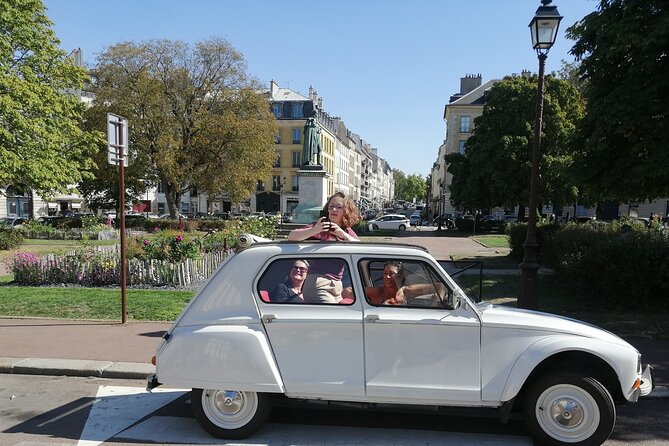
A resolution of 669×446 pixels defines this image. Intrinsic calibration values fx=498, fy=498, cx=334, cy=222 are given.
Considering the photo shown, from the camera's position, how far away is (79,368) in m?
5.97

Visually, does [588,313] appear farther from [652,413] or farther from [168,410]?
[168,410]

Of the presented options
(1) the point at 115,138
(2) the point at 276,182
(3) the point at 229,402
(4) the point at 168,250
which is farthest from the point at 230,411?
(2) the point at 276,182

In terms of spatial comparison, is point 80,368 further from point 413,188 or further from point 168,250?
point 413,188

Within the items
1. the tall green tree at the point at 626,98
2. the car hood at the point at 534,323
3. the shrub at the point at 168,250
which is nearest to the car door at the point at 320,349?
the car hood at the point at 534,323

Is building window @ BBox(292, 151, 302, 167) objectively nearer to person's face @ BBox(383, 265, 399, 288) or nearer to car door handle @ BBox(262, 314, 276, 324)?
person's face @ BBox(383, 265, 399, 288)

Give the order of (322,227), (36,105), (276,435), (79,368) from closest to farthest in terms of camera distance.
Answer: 1. (276,435)
2. (322,227)
3. (79,368)
4. (36,105)

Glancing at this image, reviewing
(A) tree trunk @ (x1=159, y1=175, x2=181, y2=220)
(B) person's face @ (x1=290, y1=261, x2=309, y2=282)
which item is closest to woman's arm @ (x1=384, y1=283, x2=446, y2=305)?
(B) person's face @ (x1=290, y1=261, x2=309, y2=282)

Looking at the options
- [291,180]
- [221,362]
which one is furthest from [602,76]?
[291,180]

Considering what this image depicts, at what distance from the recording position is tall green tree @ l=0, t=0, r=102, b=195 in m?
20.5

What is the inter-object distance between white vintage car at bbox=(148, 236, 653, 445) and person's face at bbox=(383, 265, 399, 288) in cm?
6

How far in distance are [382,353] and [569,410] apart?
1.53m

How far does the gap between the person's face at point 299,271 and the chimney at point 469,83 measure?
7745 cm

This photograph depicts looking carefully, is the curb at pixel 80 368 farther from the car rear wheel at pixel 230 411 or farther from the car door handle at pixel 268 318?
the car door handle at pixel 268 318

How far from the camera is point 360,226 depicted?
3266 cm
